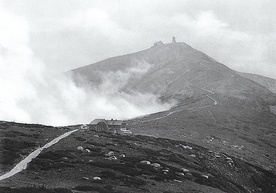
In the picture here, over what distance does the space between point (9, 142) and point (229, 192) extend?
48576 millimetres

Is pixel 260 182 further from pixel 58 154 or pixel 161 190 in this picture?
pixel 58 154

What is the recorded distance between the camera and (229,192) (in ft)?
208

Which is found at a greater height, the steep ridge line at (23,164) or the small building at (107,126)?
the small building at (107,126)

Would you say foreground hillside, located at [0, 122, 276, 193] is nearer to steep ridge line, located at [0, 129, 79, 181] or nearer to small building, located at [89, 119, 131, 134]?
steep ridge line, located at [0, 129, 79, 181]

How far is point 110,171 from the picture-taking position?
57094mm

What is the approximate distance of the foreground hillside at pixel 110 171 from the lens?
4556cm

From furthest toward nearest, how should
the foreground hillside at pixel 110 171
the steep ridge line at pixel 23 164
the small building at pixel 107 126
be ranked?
1. the small building at pixel 107 126
2. the steep ridge line at pixel 23 164
3. the foreground hillside at pixel 110 171

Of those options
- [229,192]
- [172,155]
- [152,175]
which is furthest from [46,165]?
[172,155]

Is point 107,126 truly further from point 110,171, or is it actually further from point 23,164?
point 23,164

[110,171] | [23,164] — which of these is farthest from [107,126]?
[23,164]

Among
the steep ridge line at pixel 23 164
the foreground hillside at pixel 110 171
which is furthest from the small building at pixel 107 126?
the steep ridge line at pixel 23 164

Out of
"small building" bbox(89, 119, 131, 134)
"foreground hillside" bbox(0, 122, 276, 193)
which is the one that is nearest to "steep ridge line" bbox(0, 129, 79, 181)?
"foreground hillside" bbox(0, 122, 276, 193)

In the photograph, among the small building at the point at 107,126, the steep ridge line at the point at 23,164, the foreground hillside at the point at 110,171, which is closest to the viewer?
the foreground hillside at the point at 110,171

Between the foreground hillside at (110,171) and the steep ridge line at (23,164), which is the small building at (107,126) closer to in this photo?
the foreground hillside at (110,171)
